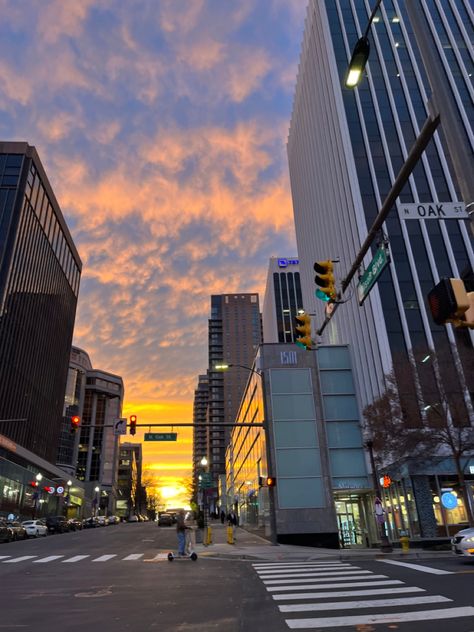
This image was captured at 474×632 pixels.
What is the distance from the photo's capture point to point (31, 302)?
260ft

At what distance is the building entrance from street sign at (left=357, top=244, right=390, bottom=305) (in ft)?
89.4

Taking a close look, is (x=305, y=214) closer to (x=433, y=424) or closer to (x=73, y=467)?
(x=433, y=424)

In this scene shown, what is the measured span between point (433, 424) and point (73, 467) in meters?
125

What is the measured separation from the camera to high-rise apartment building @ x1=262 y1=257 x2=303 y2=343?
106250 millimetres

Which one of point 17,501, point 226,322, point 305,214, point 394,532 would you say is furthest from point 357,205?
point 226,322

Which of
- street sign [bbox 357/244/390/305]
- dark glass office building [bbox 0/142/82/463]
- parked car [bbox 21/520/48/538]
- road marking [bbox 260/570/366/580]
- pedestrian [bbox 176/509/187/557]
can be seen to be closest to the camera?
street sign [bbox 357/244/390/305]

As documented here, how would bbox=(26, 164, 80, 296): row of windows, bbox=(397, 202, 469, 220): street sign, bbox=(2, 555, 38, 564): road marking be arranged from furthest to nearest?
1. bbox=(26, 164, 80, 296): row of windows
2. bbox=(2, 555, 38, 564): road marking
3. bbox=(397, 202, 469, 220): street sign

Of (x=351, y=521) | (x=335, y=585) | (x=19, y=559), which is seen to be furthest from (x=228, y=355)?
(x=335, y=585)

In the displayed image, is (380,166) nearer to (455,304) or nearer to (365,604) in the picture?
(365,604)

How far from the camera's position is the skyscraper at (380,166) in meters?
38.1

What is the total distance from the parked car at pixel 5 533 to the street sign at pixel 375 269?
32609 mm

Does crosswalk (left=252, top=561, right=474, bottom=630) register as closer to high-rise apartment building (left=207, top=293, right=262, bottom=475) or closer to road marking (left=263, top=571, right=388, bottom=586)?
road marking (left=263, top=571, right=388, bottom=586)

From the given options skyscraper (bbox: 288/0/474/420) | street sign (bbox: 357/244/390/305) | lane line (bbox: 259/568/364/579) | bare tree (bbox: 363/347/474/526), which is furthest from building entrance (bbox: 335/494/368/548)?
street sign (bbox: 357/244/390/305)

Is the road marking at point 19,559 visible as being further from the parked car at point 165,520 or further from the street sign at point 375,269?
the parked car at point 165,520
